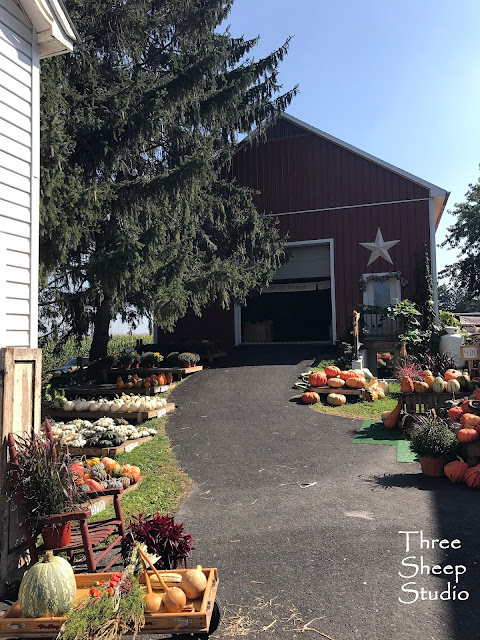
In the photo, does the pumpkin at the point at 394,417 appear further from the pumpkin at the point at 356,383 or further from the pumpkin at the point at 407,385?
the pumpkin at the point at 356,383

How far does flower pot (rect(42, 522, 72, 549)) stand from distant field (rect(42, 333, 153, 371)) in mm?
11225

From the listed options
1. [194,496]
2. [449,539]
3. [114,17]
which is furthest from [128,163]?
[449,539]

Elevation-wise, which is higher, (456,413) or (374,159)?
(374,159)

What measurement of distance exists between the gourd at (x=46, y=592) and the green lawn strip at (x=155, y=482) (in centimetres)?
207

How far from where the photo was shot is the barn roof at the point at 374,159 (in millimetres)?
17484

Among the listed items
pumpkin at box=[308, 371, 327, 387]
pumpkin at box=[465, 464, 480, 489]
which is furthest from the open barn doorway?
pumpkin at box=[465, 464, 480, 489]

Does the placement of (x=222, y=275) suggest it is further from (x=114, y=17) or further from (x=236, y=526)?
(x=236, y=526)

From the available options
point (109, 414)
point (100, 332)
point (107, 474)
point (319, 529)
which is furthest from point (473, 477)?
point (100, 332)

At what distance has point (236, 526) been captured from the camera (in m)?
5.21

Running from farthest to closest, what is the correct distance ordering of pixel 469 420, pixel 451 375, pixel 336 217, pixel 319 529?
pixel 336 217 → pixel 451 375 → pixel 469 420 → pixel 319 529

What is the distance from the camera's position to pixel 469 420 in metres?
6.93

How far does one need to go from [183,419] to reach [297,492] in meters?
4.54

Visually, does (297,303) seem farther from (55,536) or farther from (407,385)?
(55,536)

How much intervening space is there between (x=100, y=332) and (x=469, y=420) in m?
10.6
